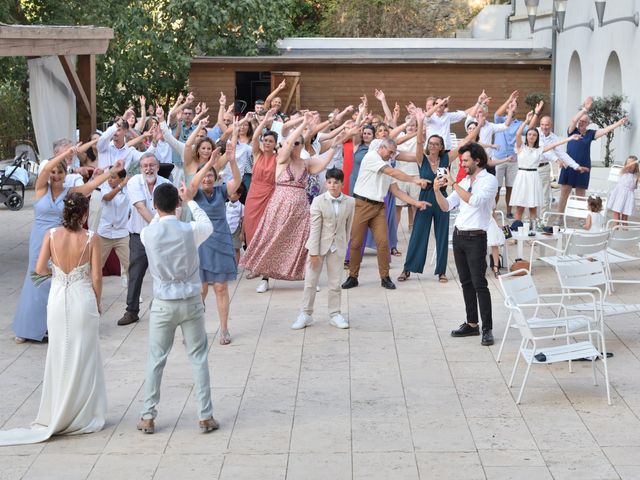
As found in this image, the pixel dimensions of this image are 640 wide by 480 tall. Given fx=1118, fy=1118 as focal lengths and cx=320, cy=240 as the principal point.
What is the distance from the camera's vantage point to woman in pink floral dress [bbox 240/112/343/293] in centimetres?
1178

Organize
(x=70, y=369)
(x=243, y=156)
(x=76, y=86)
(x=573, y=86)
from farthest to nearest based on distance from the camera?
(x=573, y=86) → (x=76, y=86) → (x=243, y=156) → (x=70, y=369)

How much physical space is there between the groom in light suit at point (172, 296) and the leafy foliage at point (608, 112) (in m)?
14.6

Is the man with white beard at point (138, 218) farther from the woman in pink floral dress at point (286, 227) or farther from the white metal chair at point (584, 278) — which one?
the white metal chair at point (584, 278)

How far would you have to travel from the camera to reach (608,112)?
20562 mm

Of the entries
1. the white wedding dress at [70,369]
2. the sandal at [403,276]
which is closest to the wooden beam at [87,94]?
the sandal at [403,276]

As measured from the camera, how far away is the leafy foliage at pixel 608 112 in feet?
67.2

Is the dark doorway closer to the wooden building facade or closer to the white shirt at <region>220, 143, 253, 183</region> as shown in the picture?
the wooden building facade

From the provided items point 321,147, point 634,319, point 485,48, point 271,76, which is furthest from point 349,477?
point 485,48

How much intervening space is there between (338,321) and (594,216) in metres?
4.09

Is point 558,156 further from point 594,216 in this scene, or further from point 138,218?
point 138,218

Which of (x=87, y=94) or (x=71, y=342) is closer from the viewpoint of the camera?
(x=71, y=342)

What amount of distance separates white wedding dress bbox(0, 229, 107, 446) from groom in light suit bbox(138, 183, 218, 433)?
37 cm

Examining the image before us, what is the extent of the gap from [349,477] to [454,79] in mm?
22537

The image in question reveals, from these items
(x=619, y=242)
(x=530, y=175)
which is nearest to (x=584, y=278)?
(x=619, y=242)
